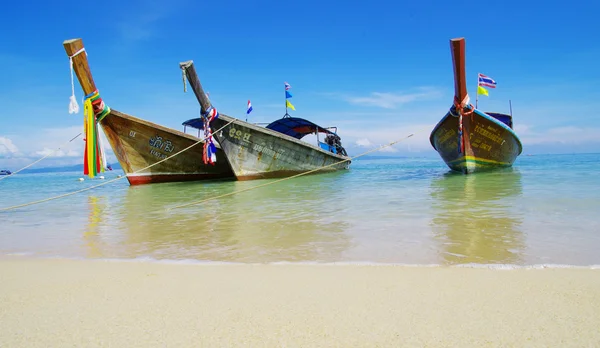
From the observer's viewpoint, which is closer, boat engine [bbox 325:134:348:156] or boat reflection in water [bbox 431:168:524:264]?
boat reflection in water [bbox 431:168:524:264]

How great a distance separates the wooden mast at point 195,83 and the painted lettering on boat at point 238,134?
4.64ft

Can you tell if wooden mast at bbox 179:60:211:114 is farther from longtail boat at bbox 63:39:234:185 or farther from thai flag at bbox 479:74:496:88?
thai flag at bbox 479:74:496:88

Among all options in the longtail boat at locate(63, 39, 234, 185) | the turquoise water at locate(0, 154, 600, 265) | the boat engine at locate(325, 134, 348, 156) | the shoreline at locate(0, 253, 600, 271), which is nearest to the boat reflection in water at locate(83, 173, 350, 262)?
the turquoise water at locate(0, 154, 600, 265)

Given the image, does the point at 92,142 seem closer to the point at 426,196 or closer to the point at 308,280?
the point at 426,196

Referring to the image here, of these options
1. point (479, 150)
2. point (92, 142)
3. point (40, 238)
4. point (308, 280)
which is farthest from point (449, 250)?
point (479, 150)

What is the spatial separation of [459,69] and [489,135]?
361 cm

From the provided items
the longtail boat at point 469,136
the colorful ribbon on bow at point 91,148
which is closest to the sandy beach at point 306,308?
the colorful ribbon on bow at point 91,148

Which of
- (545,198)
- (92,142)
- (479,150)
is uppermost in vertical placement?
(92,142)

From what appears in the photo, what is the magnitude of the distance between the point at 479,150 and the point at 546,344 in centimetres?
1319

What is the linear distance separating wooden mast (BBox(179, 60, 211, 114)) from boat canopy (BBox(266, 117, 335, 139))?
6.26 metres

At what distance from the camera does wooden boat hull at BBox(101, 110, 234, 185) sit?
44.0 feet

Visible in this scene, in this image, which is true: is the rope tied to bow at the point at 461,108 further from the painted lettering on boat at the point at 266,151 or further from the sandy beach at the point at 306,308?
Result: the sandy beach at the point at 306,308

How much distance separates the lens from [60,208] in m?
8.02

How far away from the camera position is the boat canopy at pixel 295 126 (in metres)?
18.3
